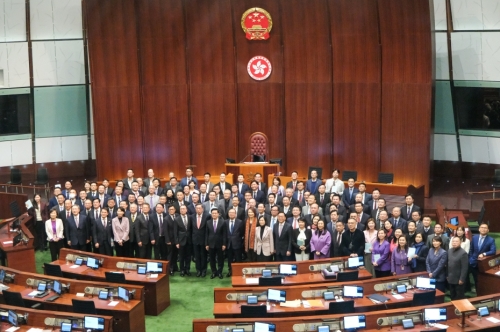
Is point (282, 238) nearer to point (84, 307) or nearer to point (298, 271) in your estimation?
point (298, 271)

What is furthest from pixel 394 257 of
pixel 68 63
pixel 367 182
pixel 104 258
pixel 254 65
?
pixel 68 63

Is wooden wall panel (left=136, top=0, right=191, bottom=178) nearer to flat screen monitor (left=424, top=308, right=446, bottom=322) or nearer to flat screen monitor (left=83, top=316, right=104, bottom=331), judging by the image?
flat screen monitor (left=83, top=316, right=104, bottom=331)

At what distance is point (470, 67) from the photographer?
19203 millimetres

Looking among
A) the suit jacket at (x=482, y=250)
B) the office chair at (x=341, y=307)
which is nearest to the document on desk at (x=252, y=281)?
the office chair at (x=341, y=307)

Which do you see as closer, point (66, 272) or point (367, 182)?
point (66, 272)

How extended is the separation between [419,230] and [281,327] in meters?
3.88

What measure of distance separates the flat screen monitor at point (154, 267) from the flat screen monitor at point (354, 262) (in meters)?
3.12

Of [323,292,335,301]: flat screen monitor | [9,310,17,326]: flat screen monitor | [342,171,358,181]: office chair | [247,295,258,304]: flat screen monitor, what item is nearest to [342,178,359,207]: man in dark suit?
[342,171,358,181]: office chair

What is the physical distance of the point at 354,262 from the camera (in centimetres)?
1165

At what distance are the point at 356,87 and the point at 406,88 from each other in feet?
4.31

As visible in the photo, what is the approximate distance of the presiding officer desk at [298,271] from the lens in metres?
11.4

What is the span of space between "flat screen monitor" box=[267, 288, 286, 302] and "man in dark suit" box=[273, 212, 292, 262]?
2.36 meters

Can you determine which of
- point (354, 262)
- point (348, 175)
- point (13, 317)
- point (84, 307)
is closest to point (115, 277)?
point (84, 307)

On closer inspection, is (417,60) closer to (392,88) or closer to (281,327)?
(392,88)
